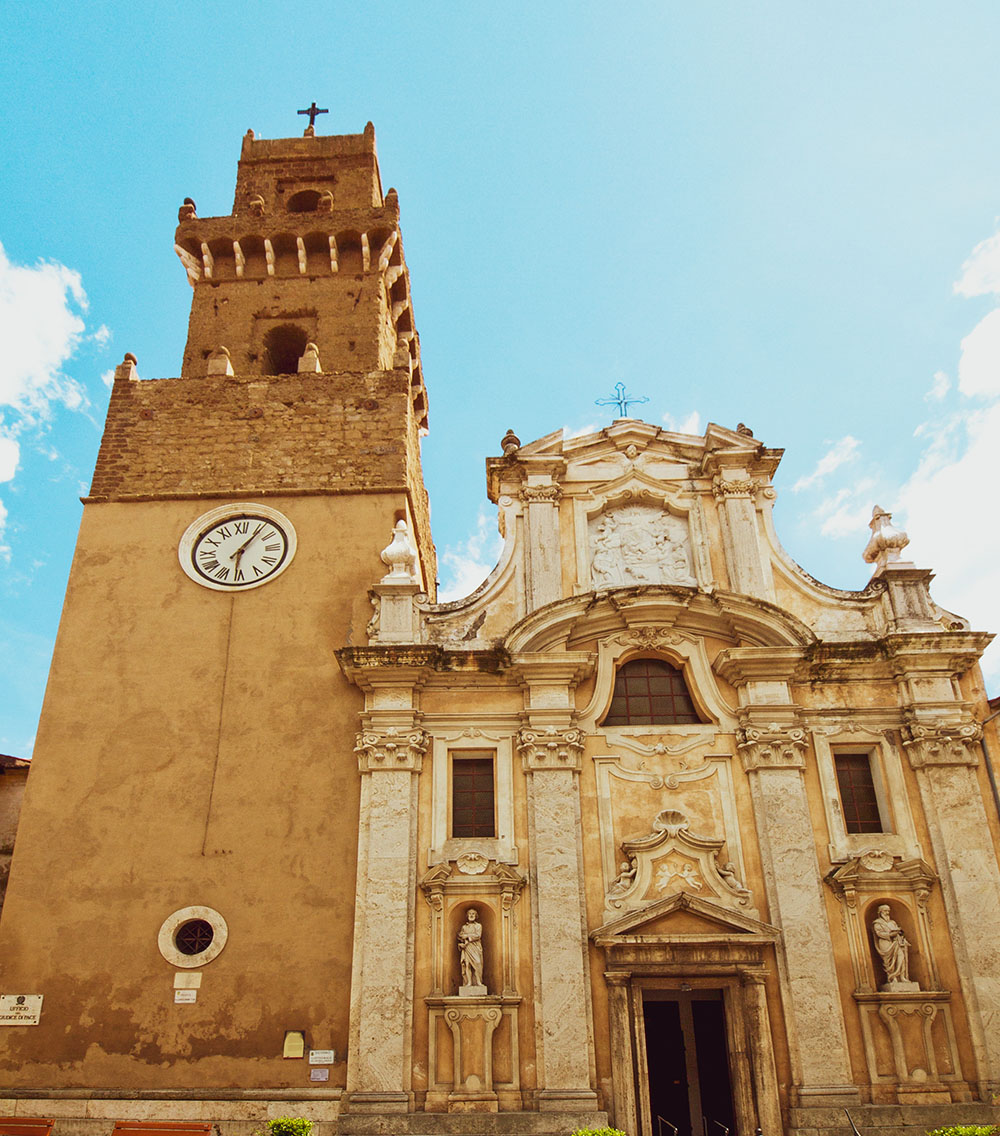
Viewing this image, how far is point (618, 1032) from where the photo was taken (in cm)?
1206

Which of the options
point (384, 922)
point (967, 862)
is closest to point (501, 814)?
point (384, 922)

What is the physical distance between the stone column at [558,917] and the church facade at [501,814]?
4 centimetres

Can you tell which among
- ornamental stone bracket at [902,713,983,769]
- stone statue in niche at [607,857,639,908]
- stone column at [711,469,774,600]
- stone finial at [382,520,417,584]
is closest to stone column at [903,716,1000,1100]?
ornamental stone bracket at [902,713,983,769]

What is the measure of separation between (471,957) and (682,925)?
273 centimetres

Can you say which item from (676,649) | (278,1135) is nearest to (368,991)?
(278,1135)

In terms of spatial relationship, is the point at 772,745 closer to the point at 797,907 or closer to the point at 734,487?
the point at 797,907

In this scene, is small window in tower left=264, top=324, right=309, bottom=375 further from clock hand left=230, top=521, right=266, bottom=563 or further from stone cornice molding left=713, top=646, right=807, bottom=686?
stone cornice molding left=713, top=646, right=807, bottom=686

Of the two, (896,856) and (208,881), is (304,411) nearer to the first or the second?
(208,881)

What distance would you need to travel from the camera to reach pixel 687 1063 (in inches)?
485

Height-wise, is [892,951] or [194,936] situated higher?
[194,936]

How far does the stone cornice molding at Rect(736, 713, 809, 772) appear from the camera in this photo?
531 inches

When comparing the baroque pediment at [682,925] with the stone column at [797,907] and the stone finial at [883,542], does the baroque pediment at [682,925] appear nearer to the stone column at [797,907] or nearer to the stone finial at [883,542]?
the stone column at [797,907]

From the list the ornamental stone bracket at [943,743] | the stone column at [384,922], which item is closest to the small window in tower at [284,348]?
the stone column at [384,922]

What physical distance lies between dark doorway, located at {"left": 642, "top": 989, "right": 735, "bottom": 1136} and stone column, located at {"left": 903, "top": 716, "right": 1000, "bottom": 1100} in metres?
3.04
